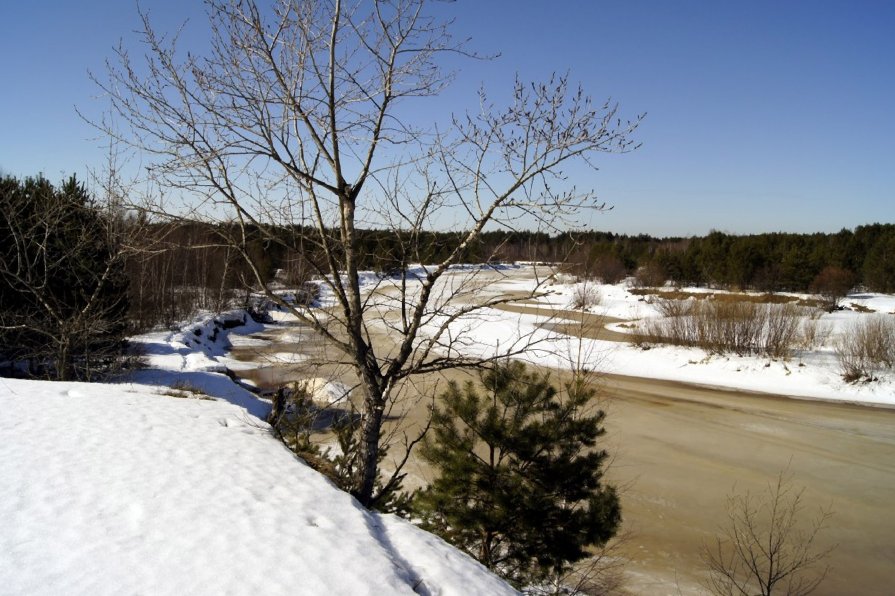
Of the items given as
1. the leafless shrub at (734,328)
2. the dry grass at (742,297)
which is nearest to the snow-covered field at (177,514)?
the leafless shrub at (734,328)

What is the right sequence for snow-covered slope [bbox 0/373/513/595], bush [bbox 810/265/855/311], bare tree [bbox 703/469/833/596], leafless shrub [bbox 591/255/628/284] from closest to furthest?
1. snow-covered slope [bbox 0/373/513/595]
2. bare tree [bbox 703/469/833/596]
3. bush [bbox 810/265/855/311]
4. leafless shrub [bbox 591/255/628/284]

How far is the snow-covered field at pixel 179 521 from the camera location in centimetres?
337

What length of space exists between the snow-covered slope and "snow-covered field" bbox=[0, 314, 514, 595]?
0.01m

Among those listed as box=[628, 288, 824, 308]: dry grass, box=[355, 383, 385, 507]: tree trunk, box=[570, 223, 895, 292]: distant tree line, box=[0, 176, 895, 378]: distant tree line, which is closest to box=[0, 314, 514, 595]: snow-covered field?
box=[355, 383, 385, 507]: tree trunk

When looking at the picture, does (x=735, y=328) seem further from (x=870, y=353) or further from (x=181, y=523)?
(x=181, y=523)

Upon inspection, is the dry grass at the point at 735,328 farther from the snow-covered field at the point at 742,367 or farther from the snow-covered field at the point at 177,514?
the snow-covered field at the point at 177,514

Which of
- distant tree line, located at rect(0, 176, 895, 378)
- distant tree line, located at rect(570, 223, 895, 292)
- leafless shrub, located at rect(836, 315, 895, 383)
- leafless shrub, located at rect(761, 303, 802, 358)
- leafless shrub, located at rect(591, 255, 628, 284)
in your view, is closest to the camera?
distant tree line, located at rect(0, 176, 895, 378)

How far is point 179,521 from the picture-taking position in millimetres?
4051

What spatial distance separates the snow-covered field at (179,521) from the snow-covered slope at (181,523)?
12mm

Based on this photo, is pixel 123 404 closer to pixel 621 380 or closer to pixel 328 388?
pixel 328 388

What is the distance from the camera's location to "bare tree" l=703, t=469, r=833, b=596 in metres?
7.68

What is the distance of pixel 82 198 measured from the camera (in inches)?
524

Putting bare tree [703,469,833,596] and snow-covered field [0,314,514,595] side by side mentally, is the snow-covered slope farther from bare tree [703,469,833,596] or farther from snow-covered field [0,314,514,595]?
bare tree [703,469,833,596]

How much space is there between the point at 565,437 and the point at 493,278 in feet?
9.37
